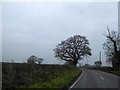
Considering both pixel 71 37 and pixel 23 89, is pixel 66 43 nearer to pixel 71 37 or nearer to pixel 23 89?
pixel 71 37

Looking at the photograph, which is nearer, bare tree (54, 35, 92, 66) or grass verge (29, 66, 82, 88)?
grass verge (29, 66, 82, 88)

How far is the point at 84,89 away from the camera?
61.3 feet

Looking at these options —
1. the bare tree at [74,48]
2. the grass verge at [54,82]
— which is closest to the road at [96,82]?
the grass verge at [54,82]

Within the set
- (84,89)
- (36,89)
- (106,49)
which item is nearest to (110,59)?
(106,49)

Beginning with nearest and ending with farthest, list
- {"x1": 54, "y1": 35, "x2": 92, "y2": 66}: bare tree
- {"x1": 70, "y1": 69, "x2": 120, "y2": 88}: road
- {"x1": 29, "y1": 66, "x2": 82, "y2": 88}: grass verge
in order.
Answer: {"x1": 29, "y1": 66, "x2": 82, "y2": 88}: grass verge → {"x1": 70, "y1": 69, "x2": 120, "y2": 88}: road → {"x1": 54, "y1": 35, "x2": 92, "y2": 66}: bare tree

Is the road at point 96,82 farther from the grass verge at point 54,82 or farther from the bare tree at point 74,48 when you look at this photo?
the bare tree at point 74,48

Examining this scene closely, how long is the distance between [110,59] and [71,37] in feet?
83.7

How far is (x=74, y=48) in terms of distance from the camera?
9581 centimetres

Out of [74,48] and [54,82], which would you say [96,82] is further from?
[74,48]

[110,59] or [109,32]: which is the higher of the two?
[109,32]

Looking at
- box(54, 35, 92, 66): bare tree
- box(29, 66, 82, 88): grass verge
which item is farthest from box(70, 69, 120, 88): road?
→ box(54, 35, 92, 66): bare tree

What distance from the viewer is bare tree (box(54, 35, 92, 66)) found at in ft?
314

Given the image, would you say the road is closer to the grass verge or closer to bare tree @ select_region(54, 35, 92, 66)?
the grass verge

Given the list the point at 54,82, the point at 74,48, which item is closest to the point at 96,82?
the point at 54,82
